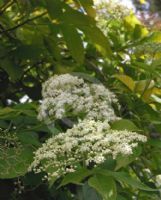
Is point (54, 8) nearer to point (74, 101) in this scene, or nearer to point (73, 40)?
point (73, 40)

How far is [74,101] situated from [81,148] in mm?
264

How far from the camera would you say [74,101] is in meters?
1.27

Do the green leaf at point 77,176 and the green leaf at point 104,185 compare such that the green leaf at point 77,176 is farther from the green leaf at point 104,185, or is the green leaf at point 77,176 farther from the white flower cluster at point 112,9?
the white flower cluster at point 112,9

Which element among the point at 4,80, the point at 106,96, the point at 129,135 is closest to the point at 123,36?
the point at 4,80

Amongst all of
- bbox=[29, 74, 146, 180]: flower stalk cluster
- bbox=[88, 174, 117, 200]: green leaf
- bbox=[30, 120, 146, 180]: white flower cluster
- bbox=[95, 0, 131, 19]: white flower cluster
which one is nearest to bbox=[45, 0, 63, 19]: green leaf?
bbox=[29, 74, 146, 180]: flower stalk cluster

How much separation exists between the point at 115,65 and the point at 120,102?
280 mm

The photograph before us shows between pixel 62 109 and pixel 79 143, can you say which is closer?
pixel 79 143

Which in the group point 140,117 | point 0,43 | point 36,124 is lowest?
point 140,117

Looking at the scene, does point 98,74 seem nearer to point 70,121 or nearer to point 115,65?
point 115,65

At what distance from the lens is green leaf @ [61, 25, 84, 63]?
5.18ft

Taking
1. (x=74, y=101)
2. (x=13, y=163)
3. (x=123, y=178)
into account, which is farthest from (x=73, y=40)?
(x=123, y=178)

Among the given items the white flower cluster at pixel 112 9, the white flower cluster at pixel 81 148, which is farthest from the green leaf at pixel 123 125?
the white flower cluster at pixel 112 9

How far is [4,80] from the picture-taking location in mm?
1821

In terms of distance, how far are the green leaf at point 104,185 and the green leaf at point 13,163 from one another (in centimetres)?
18
